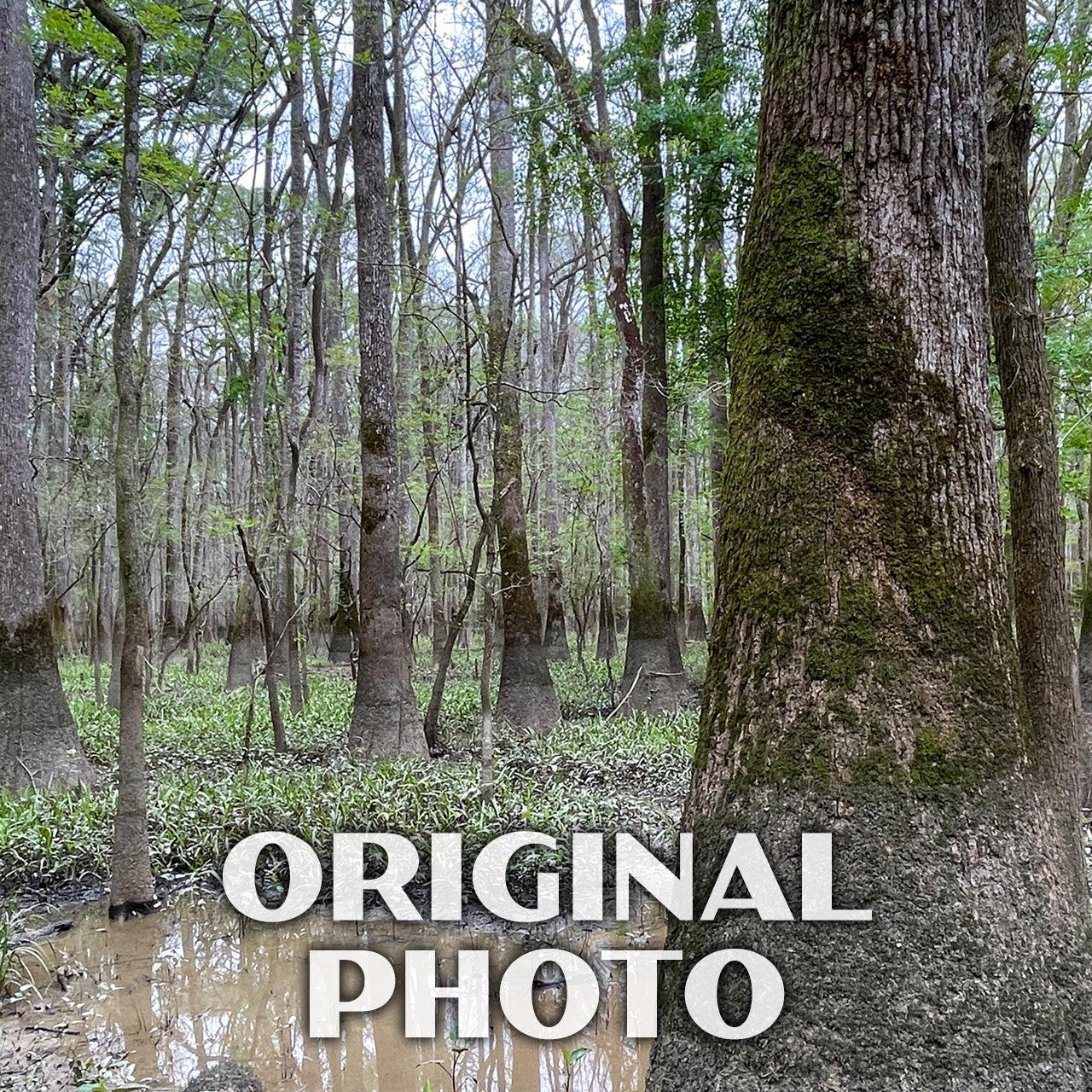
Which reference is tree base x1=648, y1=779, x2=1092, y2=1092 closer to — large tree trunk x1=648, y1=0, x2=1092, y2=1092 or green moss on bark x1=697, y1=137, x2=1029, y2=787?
large tree trunk x1=648, y1=0, x2=1092, y2=1092

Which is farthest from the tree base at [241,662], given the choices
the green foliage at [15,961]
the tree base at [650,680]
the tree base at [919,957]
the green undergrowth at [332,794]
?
the tree base at [919,957]

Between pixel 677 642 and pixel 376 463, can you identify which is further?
pixel 677 642

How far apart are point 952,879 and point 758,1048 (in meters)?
0.60

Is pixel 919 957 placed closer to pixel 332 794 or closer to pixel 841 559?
pixel 841 559

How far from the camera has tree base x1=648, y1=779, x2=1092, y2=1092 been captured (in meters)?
1.76

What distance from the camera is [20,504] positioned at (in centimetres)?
626

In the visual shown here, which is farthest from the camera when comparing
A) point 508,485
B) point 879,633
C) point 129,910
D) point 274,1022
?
point 508,485

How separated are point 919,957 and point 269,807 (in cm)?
480

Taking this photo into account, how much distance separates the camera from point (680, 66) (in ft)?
30.8

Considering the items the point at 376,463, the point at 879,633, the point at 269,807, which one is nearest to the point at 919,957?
the point at 879,633

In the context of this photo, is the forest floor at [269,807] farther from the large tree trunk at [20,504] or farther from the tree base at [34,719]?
the large tree trunk at [20,504]

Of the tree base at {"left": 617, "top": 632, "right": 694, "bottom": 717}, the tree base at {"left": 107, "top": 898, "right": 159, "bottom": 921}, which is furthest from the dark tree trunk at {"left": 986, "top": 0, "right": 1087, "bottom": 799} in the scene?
the tree base at {"left": 617, "top": 632, "right": 694, "bottom": 717}

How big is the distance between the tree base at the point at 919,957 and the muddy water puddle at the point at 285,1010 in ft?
4.83

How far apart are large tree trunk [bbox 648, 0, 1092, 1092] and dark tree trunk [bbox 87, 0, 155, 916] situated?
331cm
